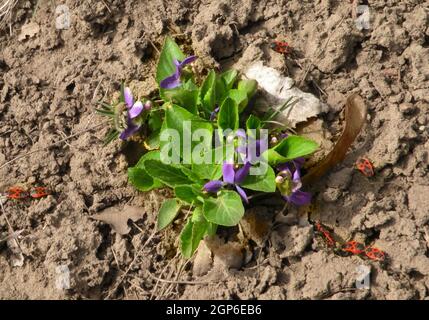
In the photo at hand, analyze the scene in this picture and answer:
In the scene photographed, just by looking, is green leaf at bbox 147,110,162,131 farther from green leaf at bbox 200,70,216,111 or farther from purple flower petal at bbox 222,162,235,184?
purple flower petal at bbox 222,162,235,184

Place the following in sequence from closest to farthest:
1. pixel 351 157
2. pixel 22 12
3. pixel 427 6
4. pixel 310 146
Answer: pixel 310 146, pixel 351 157, pixel 427 6, pixel 22 12

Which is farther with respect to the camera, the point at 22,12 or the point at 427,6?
the point at 22,12

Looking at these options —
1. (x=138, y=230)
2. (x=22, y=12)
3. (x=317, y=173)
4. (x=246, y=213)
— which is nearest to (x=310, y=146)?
(x=317, y=173)

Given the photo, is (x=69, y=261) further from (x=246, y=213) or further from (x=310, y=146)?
(x=310, y=146)

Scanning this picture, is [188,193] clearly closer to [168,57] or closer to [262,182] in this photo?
[262,182]

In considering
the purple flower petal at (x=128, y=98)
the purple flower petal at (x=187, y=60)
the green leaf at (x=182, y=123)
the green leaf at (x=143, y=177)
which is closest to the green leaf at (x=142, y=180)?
the green leaf at (x=143, y=177)

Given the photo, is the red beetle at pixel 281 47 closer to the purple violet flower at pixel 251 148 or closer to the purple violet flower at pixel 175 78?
the purple violet flower at pixel 175 78
